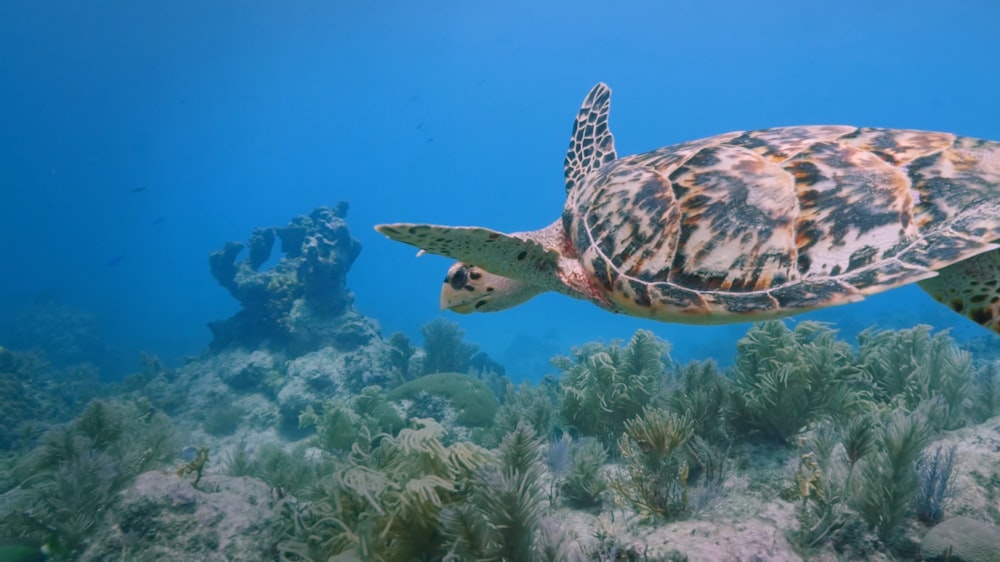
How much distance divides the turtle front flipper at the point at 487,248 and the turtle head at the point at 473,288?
310 mm

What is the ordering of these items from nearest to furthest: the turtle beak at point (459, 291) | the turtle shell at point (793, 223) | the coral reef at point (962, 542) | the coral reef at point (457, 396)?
the coral reef at point (962, 542)
the turtle shell at point (793, 223)
the turtle beak at point (459, 291)
the coral reef at point (457, 396)

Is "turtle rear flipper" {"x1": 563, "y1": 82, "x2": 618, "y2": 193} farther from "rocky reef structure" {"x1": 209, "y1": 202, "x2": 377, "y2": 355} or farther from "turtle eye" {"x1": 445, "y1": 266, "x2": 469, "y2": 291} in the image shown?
"rocky reef structure" {"x1": 209, "y1": 202, "x2": 377, "y2": 355}

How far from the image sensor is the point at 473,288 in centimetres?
399

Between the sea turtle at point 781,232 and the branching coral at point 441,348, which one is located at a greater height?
the sea turtle at point 781,232

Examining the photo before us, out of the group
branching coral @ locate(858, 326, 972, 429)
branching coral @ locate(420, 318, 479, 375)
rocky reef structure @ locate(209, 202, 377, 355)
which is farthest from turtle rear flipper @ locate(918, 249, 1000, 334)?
rocky reef structure @ locate(209, 202, 377, 355)

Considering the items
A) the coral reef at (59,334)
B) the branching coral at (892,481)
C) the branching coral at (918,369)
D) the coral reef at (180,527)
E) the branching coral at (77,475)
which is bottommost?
the branching coral at (918,369)

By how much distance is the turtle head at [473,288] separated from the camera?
13.1 ft

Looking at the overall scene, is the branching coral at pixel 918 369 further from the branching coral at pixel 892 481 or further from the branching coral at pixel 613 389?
the branching coral at pixel 892 481

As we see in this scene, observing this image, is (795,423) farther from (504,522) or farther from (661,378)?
(504,522)

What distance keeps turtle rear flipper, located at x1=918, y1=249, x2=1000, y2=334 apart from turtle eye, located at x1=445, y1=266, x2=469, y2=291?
326cm

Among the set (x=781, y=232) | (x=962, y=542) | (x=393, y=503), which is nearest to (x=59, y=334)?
(x=393, y=503)

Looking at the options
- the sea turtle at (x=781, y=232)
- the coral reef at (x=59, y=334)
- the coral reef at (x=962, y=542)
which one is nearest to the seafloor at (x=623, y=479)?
the coral reef at (x=962, y=542)

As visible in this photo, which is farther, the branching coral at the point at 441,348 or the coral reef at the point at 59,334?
the coral reef at the point at 59,334

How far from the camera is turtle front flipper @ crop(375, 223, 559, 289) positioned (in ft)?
9.05
